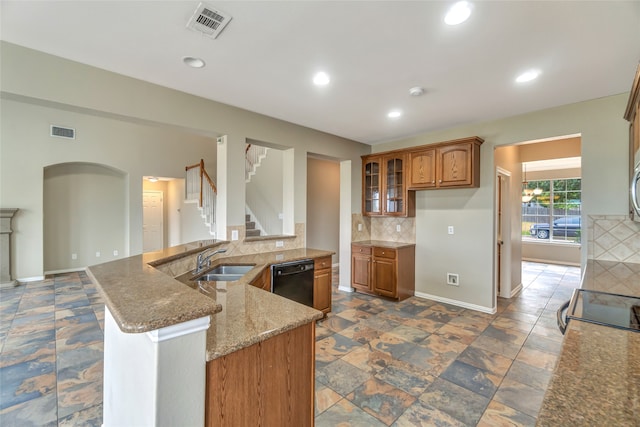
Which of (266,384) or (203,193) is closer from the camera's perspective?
(266,384)

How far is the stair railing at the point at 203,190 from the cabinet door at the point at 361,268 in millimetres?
3191

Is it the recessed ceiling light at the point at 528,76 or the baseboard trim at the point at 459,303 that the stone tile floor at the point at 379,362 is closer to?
the baseboard trim at the point at 459,303

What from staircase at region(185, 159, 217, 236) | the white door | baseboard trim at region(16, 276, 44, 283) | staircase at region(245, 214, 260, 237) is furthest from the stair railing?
baseboard trim at region(16, 276, 44, 283)

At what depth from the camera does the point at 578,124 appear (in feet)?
10.4

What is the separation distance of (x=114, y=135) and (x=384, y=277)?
6.43 m

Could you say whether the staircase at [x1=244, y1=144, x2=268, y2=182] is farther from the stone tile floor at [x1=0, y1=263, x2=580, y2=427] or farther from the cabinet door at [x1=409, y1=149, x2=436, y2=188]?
the stone tile floor at [x1=0, y1=263, x2=580, y2=427]

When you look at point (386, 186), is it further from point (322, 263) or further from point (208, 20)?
point (208, 20)

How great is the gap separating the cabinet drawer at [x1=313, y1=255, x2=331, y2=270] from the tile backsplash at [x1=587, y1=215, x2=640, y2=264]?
9.56 feet

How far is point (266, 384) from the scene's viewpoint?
1.20 metres

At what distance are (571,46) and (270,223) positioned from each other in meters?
5.00

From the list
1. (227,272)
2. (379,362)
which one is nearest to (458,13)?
(379,362)

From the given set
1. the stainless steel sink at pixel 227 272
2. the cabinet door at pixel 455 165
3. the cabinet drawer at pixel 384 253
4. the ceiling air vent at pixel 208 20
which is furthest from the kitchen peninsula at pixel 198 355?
the cabinet door at pixel 455 165

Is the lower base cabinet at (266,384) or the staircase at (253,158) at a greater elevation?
the staircase at (253,158)

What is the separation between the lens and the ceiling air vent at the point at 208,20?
1.74 meters
